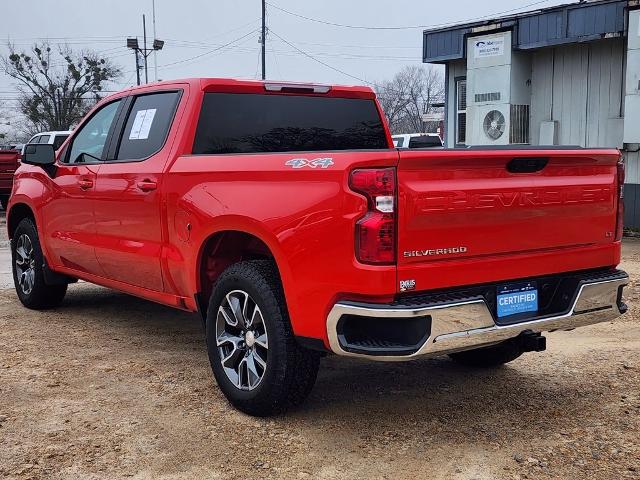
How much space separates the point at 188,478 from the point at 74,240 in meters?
3.03

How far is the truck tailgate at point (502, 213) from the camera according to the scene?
351 centimetres

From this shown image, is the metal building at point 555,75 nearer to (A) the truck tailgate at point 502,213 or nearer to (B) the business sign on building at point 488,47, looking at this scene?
(B) the business sign on building at point 488,47

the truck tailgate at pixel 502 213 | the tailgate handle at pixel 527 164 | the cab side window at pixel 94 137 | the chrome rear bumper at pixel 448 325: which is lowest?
the chrome rear bumper at pixel 448 325

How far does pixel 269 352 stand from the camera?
3.96 m

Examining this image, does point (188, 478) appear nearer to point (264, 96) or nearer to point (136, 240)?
point (136, 240)

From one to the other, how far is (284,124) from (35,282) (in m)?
2.99

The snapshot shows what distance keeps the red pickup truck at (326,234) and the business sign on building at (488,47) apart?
10.2 meters

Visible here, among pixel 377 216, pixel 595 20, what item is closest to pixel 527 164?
pixel 377 216


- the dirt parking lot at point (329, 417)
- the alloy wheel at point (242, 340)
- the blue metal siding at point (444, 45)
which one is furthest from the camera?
the blue metal siding at point (444, 45)

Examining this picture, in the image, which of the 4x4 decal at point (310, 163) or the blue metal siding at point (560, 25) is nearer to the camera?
the 4x4 decal at point (310, 163)

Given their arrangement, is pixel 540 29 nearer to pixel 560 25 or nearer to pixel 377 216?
pixel 560 25


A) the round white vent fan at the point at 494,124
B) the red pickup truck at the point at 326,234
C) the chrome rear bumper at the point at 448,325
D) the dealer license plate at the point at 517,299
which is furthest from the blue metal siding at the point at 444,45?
the chrome rear bumper at the point at 448,325

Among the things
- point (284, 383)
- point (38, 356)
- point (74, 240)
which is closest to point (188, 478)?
point (284, 383)

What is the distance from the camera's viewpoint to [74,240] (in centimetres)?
596
